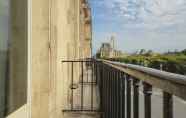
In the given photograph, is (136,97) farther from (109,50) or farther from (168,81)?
(109,50)

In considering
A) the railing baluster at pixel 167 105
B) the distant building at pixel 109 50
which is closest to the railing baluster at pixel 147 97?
the railing baluster at pixel 167 105

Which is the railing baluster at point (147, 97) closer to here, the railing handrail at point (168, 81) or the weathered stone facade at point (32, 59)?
the railing handrail at point (168, 81)

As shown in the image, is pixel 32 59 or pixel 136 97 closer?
pixel 136 97

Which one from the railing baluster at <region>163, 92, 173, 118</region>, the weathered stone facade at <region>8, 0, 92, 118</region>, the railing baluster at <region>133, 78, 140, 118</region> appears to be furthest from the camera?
the weathered stone facade at <region>8, 0, 92, 118</region>

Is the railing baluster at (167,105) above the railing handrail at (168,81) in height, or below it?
below

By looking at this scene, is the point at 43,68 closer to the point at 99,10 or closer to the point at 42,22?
the point at 42,22

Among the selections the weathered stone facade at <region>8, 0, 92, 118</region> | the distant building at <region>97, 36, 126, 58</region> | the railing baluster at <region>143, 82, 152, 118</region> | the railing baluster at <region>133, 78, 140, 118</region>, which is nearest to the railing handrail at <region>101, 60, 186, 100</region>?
the railing baluster at <region>143, 82, 152, 118</region>

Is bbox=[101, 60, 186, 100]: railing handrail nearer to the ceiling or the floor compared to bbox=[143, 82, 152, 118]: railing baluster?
nearer to the ceiling

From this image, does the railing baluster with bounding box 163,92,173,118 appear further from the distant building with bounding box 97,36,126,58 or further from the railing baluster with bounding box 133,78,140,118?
the distant building with bounding box 97,36,126,58

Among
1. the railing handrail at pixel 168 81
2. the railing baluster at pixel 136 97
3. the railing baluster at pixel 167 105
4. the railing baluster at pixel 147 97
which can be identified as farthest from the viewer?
the railing baluster at pixel 136 97

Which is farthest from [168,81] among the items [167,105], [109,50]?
[109,50]

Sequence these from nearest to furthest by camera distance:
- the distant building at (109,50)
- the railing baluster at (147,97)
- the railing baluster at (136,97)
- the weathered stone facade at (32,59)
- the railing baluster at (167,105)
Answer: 1. the railing baluster at (167,105)
2. the railing baluster at (147,97)
3. the railing baluster at (136,97)
4. the weathered stone facade at (32,59)
5. the distant building at (109,50)

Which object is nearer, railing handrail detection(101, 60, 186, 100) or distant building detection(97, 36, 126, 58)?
railing handrail detection(101, 60, 186, 100)

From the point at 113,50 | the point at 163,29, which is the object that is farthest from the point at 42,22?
the point at 113,50
